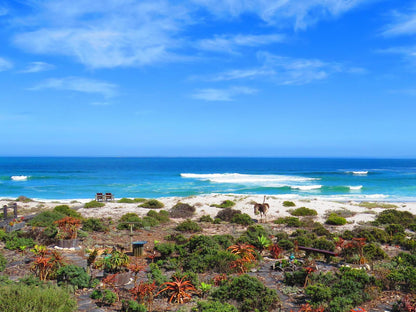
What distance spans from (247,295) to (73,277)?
445cm

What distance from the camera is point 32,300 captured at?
19.3 feet

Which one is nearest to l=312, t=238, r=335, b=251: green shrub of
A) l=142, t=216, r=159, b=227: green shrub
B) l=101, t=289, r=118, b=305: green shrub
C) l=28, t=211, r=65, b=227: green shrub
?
l=101, t=289, r=118, b=305: green shrub

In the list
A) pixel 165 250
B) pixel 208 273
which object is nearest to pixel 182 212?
pixel 165 250

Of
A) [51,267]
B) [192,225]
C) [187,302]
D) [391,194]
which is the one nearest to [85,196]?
[192,225]

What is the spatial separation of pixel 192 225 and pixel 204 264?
281 inches

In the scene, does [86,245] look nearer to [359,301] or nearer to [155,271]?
[155,271]

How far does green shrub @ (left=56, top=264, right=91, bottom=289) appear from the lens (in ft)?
26.6

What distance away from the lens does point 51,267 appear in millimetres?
8727

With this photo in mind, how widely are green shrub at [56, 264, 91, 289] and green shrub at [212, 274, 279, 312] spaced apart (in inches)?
128

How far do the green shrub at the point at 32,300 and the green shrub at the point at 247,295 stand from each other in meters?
3.36

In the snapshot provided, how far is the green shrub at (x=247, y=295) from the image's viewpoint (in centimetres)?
713

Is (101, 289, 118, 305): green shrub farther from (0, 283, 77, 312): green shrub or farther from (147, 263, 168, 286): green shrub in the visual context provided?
(147, 263, 168, 286): green shrub

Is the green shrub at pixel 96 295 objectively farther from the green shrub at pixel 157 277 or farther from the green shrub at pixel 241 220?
the green shrub at pixel 241 220

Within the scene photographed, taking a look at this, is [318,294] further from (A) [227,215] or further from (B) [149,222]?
(A) [227,215]
